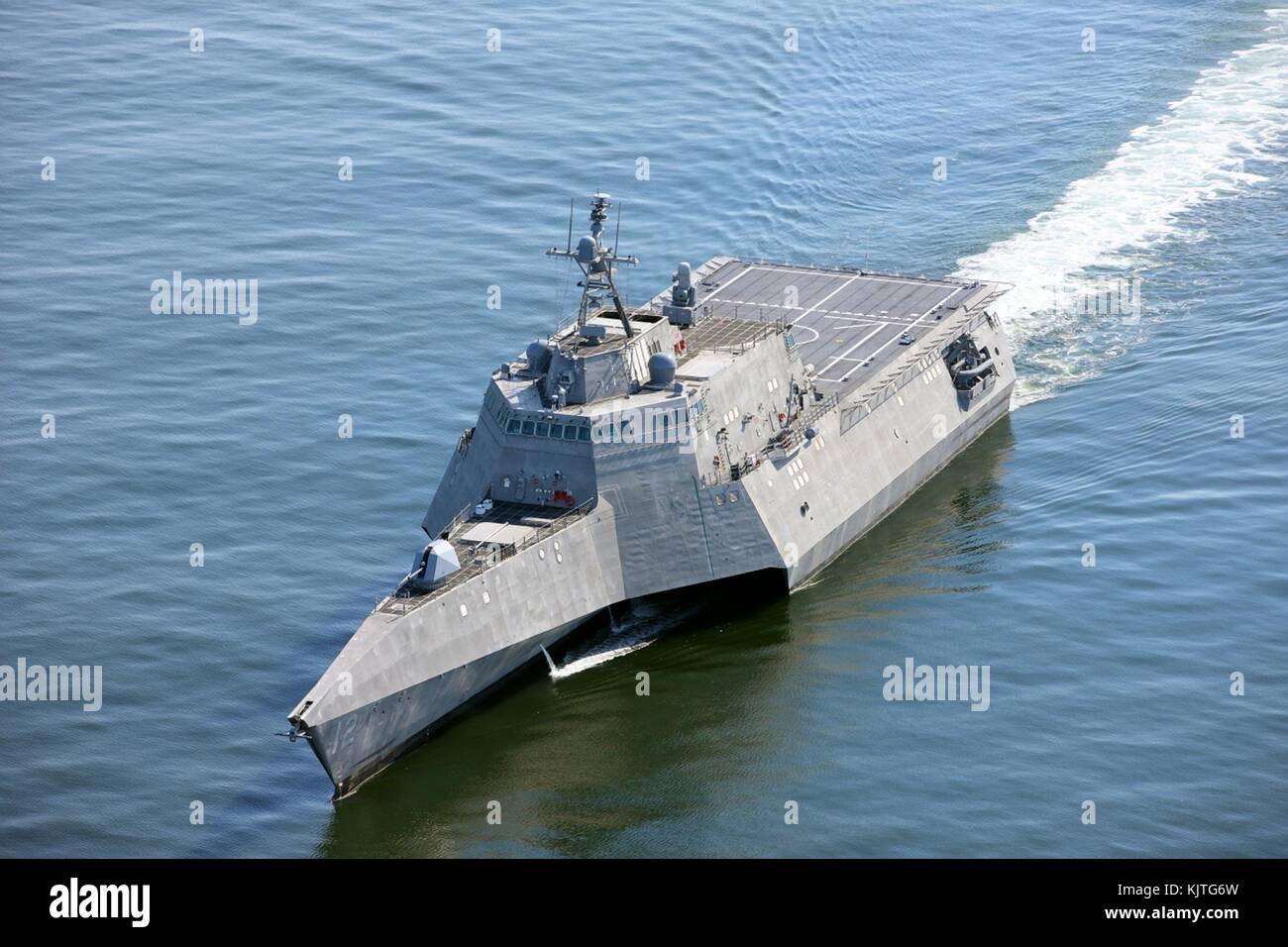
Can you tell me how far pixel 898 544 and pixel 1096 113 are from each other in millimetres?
35665

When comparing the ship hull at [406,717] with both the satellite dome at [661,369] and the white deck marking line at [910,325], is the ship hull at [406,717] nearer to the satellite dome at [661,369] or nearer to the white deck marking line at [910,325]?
the satellite dome at [661,369]

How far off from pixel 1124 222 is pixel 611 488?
35268 millimetres

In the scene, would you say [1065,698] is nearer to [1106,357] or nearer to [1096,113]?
[1106,357]

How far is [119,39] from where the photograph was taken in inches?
3957

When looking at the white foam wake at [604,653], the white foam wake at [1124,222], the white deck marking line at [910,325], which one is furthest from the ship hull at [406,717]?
the white foam wake at [1124,222]

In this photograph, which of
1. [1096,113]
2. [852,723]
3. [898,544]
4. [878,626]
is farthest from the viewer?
[1096,113]

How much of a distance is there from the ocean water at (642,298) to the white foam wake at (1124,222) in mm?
251

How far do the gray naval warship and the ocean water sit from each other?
1.74 metres

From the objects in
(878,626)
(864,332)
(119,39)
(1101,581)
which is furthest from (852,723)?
(119,39)

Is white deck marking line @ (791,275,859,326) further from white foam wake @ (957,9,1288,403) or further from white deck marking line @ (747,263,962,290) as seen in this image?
white foam wake @ (957,9,1288,403)

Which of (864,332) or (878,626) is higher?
(864,332)

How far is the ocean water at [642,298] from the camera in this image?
52250 millimetres

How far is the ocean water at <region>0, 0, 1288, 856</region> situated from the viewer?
52250 millimetres
